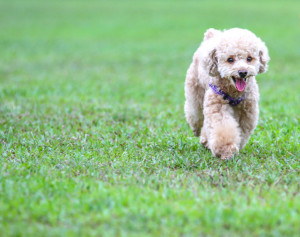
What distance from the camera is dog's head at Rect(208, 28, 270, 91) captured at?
5.32 metres

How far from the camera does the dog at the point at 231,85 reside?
539 centimetres

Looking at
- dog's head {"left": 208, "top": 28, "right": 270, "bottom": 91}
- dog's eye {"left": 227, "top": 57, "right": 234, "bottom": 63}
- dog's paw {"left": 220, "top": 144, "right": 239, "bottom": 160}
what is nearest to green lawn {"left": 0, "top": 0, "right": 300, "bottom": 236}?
dog's paw {"left": 220, "top": 144, "right": 239, "bottom": 160}

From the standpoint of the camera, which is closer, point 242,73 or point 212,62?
point 242,73

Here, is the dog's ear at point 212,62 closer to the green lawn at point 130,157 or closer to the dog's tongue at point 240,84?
the dog's tongue at point 240,84

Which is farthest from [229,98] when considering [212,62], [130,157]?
[130,157]

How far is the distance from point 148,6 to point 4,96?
26630 millimetres

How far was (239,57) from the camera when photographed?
541 centimetres

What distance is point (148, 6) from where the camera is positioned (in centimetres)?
3534

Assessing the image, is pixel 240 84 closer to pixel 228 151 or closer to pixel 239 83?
pixel 239 83

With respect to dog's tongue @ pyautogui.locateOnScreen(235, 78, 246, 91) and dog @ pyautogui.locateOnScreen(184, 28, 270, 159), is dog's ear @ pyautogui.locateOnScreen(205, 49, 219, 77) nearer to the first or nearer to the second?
dog @ pyautogui.locateOnScreen(184, 28, 270, 159)

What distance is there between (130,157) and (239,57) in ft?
5.49

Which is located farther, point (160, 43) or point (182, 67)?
point (160, 43)

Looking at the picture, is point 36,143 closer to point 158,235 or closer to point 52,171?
point 52,171

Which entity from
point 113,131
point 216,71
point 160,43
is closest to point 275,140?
point 216,71
